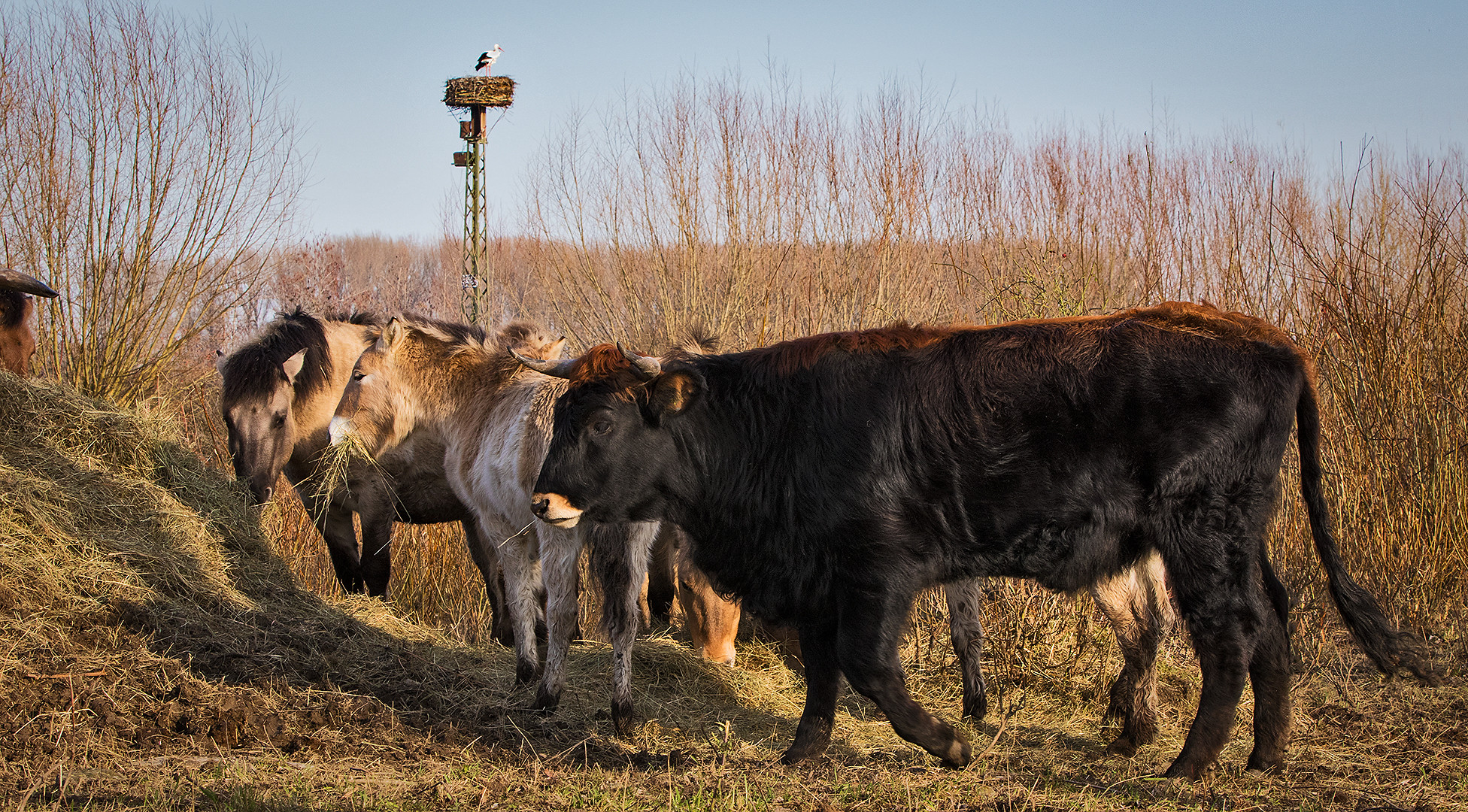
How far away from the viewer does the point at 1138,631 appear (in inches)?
209

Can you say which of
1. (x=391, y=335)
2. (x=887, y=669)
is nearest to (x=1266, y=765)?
(x=887, y=669)

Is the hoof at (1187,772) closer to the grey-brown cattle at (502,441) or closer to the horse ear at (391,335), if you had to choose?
the grey-brown cattle at (502,441)

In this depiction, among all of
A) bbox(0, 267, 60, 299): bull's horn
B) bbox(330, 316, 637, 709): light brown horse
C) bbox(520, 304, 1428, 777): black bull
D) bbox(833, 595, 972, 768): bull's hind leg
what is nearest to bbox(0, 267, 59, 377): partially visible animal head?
bbox(0, 267, 60, 299): bull's horn

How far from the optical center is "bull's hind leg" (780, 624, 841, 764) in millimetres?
4656

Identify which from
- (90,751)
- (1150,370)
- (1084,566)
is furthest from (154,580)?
(1150,370)

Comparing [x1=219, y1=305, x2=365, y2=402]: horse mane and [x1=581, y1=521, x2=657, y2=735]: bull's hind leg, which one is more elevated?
[x1=219, y1=305, x2=365, y2=402]: horse mane

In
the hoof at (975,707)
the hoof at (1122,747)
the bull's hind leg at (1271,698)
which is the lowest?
the hoof at (975,707)

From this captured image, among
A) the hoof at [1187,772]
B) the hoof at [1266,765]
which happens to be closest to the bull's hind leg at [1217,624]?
the hoof at [1187,772]

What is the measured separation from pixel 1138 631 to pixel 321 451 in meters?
5.91

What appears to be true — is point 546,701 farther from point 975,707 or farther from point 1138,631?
point 1138,631

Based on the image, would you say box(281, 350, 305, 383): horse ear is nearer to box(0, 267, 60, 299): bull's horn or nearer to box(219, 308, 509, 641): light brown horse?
box(219, 308, 509, 641): light brown horse

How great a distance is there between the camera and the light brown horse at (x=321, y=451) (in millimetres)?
7543

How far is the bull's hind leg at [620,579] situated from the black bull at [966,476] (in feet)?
2.27

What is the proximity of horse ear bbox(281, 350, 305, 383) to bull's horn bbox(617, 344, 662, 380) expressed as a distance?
4116 mm
